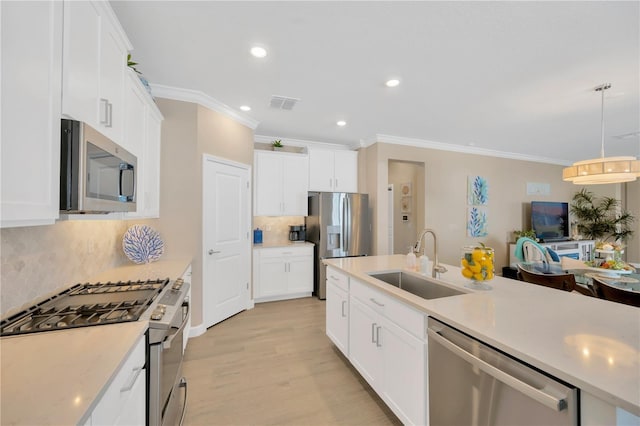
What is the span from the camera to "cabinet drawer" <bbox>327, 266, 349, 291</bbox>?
7.34 feet

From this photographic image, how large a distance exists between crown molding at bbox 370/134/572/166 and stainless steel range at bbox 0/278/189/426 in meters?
3.82

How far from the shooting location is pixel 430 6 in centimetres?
163

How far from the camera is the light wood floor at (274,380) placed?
5.71 ft

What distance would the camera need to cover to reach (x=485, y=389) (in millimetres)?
1079

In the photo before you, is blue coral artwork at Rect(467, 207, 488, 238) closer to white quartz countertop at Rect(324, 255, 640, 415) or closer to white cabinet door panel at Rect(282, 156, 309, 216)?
white cabinet door panel at Rect(282, 156, 309, 216)

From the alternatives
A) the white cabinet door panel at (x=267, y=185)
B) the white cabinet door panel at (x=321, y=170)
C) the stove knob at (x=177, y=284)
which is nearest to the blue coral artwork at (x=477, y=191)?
the white cabinet door panel at (x=321, y=170)

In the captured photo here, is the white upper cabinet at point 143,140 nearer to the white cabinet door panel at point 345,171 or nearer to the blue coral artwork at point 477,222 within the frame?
the white cabinet door panel at point 345,171

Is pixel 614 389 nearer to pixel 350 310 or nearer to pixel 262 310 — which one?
pixel 350 310

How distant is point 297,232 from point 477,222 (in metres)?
3.61

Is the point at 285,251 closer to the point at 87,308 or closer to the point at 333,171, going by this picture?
the point at 333,171

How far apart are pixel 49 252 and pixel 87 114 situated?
85 centimetres

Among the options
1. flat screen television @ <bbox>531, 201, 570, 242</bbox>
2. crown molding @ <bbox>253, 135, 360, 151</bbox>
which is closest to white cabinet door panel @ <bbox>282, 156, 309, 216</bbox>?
crown molding @ <bbox>253, 135, 360, 151</bbox>

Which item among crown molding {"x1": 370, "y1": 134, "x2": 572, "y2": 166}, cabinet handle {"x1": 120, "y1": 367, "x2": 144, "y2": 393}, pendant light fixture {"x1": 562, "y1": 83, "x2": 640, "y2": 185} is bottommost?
cabinet handle {"x1": 120, "y1": 367, "x2": 144, "y2": 393}

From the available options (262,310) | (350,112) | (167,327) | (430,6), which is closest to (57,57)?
(167,327)
